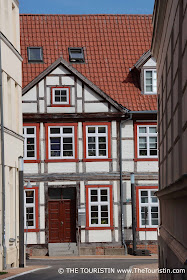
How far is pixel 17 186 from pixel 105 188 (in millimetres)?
8391

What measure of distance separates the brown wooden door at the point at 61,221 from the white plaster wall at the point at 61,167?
4.74 feet

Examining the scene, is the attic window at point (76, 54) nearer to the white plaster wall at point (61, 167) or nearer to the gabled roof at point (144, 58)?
the gabled roof at point (144, 58)

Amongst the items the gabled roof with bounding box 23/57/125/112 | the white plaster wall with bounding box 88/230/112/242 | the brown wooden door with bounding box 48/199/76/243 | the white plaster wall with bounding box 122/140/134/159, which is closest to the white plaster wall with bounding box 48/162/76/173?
the brown wooden door with bounding box 48/199/76/243

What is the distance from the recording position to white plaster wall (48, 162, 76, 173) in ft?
112

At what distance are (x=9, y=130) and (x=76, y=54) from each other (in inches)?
507

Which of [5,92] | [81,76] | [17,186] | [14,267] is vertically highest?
[81,76]

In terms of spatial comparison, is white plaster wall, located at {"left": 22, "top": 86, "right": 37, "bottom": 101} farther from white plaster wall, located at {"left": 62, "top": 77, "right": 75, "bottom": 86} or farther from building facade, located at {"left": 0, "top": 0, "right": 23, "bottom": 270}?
building facade, located at {"left": 0, "top": 0, "right": 23, "bottom": 270}

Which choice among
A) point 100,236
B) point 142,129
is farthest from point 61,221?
point 142,129

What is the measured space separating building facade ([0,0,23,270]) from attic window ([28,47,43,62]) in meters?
9.08

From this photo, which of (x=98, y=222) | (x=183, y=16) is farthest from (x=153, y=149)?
(x=183, y=16)

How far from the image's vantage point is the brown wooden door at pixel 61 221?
3453 cm

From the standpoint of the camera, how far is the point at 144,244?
3422 cm

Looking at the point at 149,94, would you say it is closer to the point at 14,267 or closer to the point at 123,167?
the point at 123,167

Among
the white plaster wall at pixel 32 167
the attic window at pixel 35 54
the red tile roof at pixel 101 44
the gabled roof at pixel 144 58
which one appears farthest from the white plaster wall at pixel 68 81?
the white plaster wall at pixel 32 167
